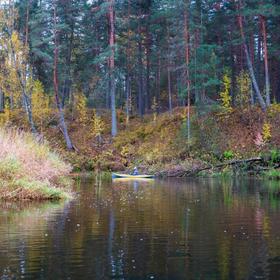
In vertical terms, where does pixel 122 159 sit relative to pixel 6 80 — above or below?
below

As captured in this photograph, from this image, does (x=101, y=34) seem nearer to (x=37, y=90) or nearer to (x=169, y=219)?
(x=37, y=90)

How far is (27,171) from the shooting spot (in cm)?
2064

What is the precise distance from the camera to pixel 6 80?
43031 millimetres

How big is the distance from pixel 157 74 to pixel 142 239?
42421 millimetres

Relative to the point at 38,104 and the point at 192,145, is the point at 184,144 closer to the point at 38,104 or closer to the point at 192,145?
the point at 192,145

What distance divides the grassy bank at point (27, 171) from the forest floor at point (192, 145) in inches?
627

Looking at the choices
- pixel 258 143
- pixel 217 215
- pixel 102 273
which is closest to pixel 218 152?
pixel 258 143

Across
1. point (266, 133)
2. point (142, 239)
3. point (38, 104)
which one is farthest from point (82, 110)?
point (142, 239)

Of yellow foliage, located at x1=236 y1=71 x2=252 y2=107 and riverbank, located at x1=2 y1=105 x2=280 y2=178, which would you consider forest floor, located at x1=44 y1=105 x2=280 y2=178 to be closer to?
riverbank, located at x1=2 y1=105 x2=280 y2=178

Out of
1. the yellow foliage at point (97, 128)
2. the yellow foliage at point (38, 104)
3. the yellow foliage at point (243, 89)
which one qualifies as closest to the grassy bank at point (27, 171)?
the yellow foliage at point (97, 128)

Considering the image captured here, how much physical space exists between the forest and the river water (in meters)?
16.9

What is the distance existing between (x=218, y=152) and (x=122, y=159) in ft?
30.2

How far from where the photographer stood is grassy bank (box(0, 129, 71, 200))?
63.5 ft

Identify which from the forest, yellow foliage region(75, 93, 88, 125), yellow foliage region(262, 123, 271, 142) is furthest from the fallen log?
yellow foliage region(75, 93, 88, 125)
